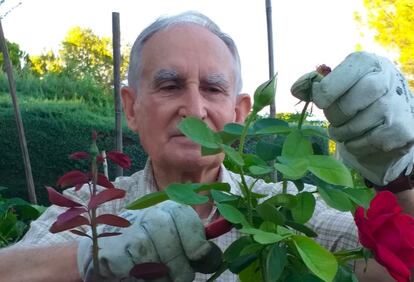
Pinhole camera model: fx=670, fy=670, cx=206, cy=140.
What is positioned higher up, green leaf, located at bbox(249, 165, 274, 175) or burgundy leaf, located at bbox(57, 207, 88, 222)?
green leaf, located at bbox(249, 165, 274, 175)

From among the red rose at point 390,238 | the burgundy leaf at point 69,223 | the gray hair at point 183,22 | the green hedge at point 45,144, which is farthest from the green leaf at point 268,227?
the green hedge at point 45,144

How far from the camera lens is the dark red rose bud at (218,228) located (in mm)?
806

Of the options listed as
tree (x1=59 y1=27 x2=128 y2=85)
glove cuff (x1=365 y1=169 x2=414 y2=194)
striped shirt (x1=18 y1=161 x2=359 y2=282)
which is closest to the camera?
glove cuff (x1=365 y1=169 x2=414 y2=194)

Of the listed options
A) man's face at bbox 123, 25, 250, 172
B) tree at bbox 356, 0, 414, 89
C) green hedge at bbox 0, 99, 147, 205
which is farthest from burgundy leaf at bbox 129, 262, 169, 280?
tree at bbox 356, 0, 414, 89

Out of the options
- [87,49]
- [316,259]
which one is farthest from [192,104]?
[87,49]

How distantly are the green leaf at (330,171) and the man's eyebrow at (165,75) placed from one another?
85cm

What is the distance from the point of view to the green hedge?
23.4 feet

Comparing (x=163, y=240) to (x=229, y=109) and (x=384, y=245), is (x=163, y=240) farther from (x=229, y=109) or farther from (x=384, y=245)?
(x=229, y=109)

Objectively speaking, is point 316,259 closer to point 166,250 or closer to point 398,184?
point 166,250

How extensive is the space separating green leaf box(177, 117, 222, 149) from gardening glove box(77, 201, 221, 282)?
0.11 meters

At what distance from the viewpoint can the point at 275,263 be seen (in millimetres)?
706

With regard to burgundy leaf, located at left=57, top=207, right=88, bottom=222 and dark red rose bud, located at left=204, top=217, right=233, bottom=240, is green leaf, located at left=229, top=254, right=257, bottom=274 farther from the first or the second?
burgundy leaf, located at left=57, top=207, right=88, bottom=222

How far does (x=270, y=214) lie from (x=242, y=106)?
42.0 inches

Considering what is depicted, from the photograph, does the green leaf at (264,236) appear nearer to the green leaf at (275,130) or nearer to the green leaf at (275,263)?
the green leaf at (275,263)
